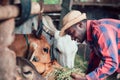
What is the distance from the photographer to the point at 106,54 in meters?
3.66

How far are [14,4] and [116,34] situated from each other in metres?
1.93

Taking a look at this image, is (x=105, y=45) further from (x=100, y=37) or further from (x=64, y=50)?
(x=64, y=50)

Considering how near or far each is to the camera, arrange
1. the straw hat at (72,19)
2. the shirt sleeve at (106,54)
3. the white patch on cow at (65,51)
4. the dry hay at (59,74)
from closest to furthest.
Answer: the shirt sleeve at (106,54) < the straw hat at (72,19) < the dry hay at (59,74) < the white patch on cow at (65,51)

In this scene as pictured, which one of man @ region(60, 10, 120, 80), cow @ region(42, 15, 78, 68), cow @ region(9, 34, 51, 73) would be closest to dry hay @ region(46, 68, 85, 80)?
man @ region(60, 10, 120, 80)

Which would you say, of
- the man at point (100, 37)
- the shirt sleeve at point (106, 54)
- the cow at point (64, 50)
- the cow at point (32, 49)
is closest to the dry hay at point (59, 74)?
the man at point (100, 37)

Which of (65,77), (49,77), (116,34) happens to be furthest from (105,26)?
(49,77)

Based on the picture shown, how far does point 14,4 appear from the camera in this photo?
2.19m

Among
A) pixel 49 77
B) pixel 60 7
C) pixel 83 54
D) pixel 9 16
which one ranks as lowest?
pixel 83 54

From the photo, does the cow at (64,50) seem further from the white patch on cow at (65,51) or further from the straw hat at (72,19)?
the straw hat at (72,19)

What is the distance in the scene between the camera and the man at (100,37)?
12.1 feet

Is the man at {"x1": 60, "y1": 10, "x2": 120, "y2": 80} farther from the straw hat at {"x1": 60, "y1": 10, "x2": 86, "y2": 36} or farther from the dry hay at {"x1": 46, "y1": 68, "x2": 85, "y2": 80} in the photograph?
the dry hay at {"x1": 46, "y1": 68, "x2": 85, "y2": 80}

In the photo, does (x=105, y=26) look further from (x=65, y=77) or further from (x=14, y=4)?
(x=14, y=4)

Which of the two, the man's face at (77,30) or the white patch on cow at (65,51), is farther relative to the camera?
the white patch on cow at (65,51)

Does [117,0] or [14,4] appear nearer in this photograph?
[14,4]
